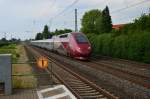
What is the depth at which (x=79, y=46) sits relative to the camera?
1369 inches

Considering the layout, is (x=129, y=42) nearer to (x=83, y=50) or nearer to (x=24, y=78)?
(x=83, y=50)

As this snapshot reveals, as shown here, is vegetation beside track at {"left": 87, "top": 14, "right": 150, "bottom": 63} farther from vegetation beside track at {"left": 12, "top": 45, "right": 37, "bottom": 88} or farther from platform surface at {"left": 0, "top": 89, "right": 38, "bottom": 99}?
platform surface at {"left": 0, "top": 89, "right": 38, "bottom": 99}

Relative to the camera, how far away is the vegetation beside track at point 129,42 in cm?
3416

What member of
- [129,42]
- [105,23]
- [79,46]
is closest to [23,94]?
[79,46]

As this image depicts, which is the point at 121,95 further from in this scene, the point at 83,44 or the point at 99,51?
the point at 99,51

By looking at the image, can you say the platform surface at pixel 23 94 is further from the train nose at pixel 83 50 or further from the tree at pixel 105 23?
the tree at pixel 105 23

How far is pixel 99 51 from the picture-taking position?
49344mm

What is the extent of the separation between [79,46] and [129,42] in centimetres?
581

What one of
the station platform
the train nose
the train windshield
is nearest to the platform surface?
the station platform

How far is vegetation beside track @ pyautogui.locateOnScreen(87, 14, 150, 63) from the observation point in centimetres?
3416

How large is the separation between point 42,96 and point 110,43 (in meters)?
31.5

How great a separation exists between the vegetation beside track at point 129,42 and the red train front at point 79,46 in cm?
450

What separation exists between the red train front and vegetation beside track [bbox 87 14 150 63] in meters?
4.50

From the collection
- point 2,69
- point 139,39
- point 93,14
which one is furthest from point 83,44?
point 93,14
